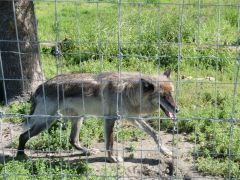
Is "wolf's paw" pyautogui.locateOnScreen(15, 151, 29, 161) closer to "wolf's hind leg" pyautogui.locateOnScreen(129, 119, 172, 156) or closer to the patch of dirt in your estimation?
the patch of dirt

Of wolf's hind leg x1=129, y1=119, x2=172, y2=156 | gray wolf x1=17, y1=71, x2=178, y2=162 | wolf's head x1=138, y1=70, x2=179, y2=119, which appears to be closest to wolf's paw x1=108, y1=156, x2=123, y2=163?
gray wolf x1=17, y1=71, x2=178, y2=162

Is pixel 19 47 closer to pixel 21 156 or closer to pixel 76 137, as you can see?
pixel 76 137

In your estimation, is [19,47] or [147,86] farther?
[19,47]

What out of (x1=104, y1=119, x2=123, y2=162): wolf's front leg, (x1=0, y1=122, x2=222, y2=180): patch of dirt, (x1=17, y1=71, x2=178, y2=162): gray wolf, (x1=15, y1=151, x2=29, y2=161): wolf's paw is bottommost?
(x1=0, y1=122, x2=222, y2=180): patch of dirt

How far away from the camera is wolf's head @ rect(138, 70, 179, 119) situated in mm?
6262

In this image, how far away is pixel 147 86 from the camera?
6289 millimetres

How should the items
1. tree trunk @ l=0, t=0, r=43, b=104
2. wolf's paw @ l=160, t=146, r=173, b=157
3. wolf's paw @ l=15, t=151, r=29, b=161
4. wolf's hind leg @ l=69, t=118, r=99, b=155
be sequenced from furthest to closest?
tree trunk @ l=0, t=0, r=43, b=104, wolf's hind leg @ l=69, t=118, r=99, b=155, wolf's paw @ l=160, t=146, r=173, b=157, wolf's paw @ l=15, t=151, r=29, b=161

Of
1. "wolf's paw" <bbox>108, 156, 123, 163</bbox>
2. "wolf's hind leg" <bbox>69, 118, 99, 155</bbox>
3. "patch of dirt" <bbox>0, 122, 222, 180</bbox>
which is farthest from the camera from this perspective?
"wolf's hind leg" <bbox>69, 118, 99, 155</bbox>

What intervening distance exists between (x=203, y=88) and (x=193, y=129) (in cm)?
137

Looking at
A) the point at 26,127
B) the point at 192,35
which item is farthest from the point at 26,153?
the point at 192,35

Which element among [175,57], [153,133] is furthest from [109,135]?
[175,57]

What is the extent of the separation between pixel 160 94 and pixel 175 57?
1368mm

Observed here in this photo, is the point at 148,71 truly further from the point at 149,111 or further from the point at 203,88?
the point at 149,111

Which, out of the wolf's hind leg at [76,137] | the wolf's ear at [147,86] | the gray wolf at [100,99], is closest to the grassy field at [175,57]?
the wolf's hind leg at [76,137]
